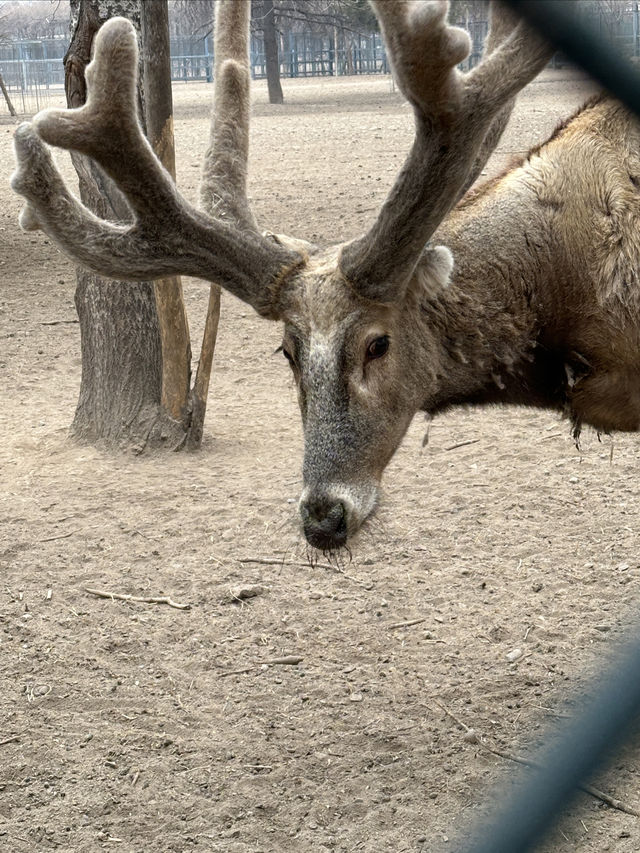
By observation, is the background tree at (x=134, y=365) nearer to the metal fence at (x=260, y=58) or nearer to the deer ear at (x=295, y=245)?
the deer ear at (x=295, y=245)

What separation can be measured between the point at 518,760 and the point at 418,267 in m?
1.73

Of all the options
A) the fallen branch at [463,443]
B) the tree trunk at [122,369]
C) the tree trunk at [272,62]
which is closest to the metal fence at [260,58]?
the tree trunk at [272,62]

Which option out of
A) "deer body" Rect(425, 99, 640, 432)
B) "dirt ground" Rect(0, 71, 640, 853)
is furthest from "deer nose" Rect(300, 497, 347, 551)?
"deer body" Rect(425, 99, 640, 432)

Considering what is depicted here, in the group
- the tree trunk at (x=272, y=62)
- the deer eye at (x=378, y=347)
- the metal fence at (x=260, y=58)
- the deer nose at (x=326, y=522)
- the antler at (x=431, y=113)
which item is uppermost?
the antler at (x=431, y=113)

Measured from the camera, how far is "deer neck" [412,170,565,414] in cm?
358

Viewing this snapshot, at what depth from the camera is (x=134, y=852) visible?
3.31 m

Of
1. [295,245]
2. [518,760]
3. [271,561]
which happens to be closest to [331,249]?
[295,245]

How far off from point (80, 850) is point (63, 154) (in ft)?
54.6

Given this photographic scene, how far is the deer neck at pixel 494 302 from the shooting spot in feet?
11.7

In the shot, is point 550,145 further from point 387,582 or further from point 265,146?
point 265,146

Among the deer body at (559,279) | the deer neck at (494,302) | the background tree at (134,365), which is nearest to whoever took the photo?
the deer body at (559,279)

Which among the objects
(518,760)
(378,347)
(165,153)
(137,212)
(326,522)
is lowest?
(518,760)

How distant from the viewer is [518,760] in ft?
12.0

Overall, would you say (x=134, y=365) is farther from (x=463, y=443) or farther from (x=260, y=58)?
(x=260, y=58)
